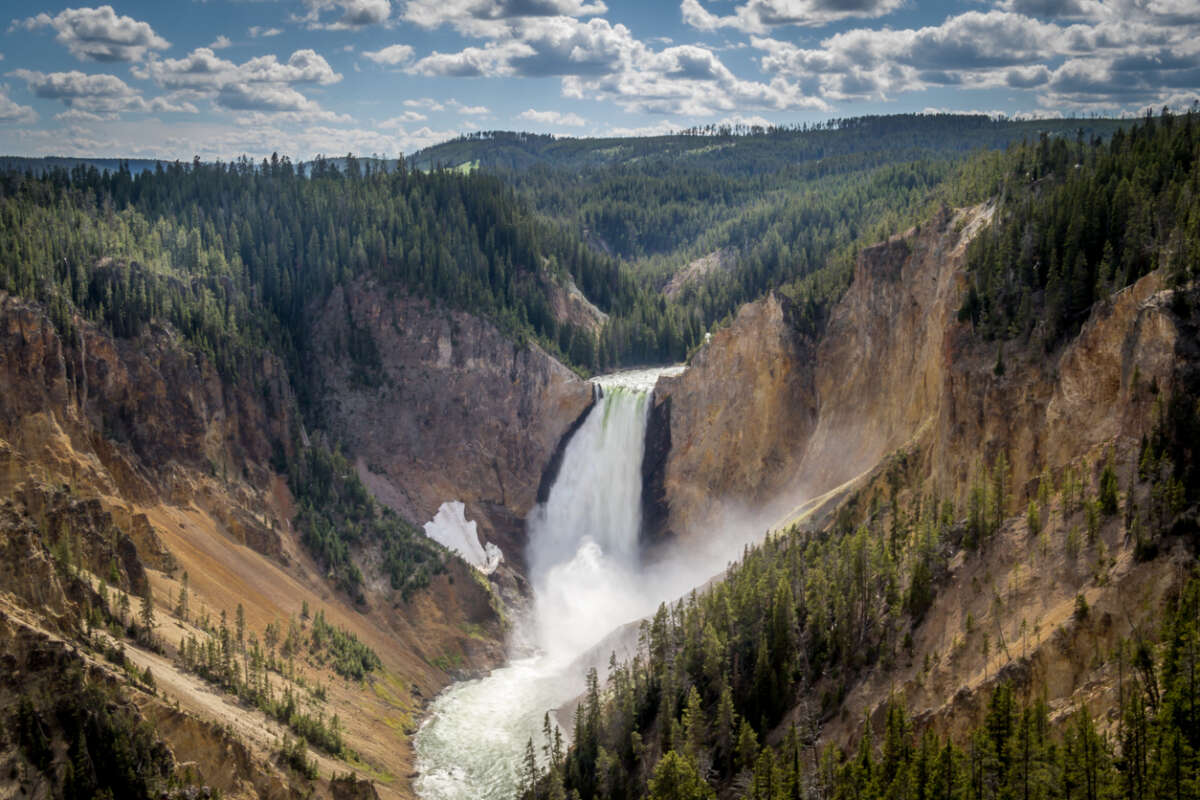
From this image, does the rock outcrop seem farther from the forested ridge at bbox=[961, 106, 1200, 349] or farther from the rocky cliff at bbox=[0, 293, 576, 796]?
the rocky cliff at bbox=[0, 293, 576, 796]

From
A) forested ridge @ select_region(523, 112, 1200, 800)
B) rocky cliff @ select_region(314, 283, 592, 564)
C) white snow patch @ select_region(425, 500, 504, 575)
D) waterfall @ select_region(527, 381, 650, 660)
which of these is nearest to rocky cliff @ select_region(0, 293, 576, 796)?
rocky cliff @ select_region(314, 283, 592, 564)

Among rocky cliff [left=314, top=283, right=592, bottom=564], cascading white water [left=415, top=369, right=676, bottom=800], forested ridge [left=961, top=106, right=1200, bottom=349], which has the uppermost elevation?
forested ridge [left=961, top=106, right=1200, bottom=349]

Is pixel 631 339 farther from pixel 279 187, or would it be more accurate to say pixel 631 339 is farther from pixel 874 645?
pixel 874 645

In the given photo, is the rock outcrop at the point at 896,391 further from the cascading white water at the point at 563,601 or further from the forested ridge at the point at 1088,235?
the cascading white water at the point at 563,601

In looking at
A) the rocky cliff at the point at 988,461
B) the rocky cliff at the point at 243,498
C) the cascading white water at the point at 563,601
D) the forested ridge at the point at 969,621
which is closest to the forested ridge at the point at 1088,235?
the forested ridge at the point at 969,621

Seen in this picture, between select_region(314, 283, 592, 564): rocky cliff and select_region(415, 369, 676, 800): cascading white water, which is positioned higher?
select_region(314, 283, 592, 564): rocky cliff

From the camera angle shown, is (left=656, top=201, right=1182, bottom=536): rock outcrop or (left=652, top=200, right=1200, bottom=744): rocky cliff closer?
(left=652, top=200, right=1200, bottom=744): rocky cliff

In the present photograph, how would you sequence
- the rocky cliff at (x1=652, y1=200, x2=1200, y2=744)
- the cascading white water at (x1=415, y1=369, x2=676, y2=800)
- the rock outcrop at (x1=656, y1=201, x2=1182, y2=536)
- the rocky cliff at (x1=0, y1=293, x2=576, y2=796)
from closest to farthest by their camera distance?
the rocky cliff at (x1=652, y1=200, x2=1200, y2=744)
the rock outcrop at (x1=656, y1=201, x2=1182, y2=536)
the rocky cliff at (x1=0, y1=293, x2=576, y2=796)
the cascading white water at (x1=415, y1=369, x2=676, y2=800)
